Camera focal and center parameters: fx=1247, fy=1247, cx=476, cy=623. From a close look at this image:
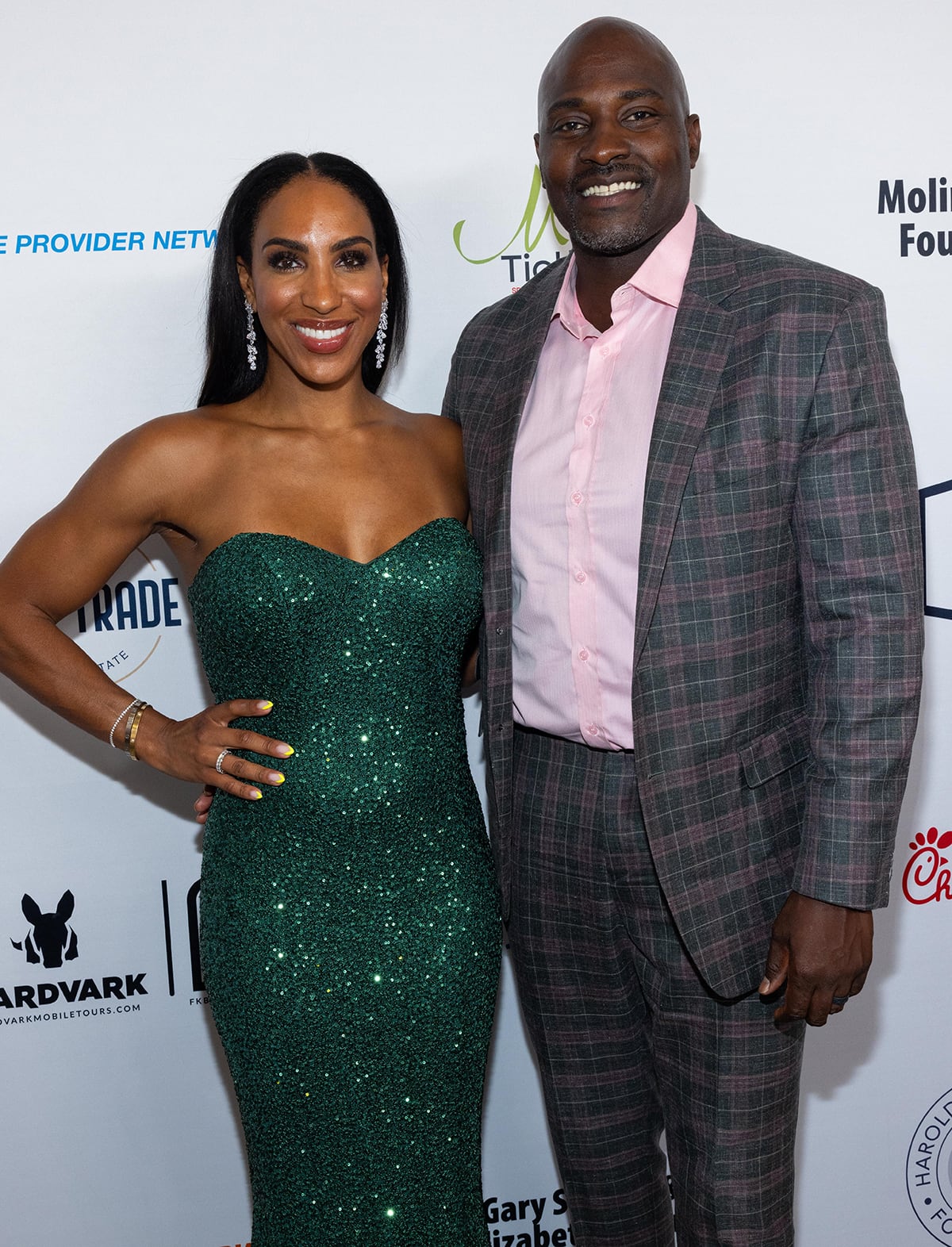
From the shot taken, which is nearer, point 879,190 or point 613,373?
point 613,373

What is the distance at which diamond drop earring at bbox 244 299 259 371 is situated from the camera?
2002mm

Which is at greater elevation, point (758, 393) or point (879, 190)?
point (879, 190)

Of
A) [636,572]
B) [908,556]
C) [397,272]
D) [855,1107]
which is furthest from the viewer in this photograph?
[855,1107]

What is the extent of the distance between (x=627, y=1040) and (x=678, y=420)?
1002 mm

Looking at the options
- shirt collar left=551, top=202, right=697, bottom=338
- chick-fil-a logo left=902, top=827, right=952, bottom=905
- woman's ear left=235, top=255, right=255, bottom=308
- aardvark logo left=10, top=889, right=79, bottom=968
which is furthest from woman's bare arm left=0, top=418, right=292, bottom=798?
chick-fil-a logo left=902, top=827, right=952, bottom=905

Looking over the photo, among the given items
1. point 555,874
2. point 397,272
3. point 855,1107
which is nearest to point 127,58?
point 397,272

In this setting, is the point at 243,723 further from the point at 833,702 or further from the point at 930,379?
the point at 930,379

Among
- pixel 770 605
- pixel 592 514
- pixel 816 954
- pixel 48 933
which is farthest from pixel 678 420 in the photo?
pixel 48 933

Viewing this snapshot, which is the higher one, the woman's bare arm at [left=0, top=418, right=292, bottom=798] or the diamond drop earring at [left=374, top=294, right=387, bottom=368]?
the diamond drop earring at [left=374, top=294, right=387, bottom=368]

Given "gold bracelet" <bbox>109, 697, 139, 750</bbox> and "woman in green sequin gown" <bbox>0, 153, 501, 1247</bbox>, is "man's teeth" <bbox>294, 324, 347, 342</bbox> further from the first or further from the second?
"gold bracelet" <bbox>109, 697, 139, 750</bbox>

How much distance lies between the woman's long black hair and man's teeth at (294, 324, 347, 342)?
13cm

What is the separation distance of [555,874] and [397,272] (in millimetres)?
1016

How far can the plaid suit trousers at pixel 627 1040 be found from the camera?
1.85m

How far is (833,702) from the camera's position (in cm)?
171
